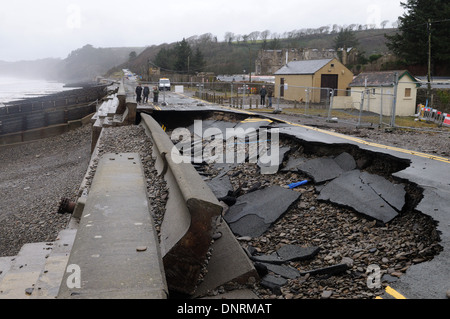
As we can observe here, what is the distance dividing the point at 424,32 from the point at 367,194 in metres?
54.4

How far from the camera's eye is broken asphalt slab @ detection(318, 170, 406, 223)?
592 centimetres

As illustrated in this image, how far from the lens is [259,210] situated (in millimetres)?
7082

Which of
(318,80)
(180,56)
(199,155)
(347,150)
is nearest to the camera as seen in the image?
(347,150)

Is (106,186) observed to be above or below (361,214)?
above

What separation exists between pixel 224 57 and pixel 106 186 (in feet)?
436

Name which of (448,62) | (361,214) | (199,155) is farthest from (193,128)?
(448,62)

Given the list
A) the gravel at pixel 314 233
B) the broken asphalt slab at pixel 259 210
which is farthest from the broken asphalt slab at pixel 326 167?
the broken asphalt slab at pixel 259 210

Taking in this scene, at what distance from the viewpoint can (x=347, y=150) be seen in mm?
8906

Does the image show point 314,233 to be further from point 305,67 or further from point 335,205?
point 305,67

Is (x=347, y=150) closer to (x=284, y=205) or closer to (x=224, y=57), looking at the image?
(x=284, y=205)
